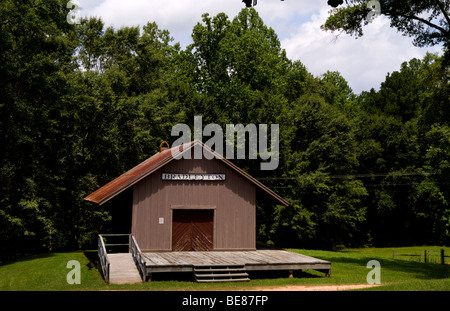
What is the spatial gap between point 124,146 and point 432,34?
25.1 metres

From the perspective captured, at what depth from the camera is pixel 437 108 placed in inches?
1025

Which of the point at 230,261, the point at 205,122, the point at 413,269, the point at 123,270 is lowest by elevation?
the point at 413,269

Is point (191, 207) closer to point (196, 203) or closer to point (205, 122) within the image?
point (196, 203)

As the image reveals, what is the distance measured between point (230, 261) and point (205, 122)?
25.9m

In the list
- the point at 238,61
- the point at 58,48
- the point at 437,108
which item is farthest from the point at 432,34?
the point at 238,61

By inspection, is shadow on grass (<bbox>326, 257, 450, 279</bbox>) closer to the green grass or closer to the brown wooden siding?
the green grass

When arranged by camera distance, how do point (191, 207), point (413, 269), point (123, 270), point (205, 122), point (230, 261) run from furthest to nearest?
point (205, 122)
point (413, 269)
point (191, 207)
point (230, 261)
point (123, 270)

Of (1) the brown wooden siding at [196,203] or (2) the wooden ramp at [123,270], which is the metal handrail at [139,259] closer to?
(2) the wooden ramp at [123,270]

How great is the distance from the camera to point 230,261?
20266 millimetres

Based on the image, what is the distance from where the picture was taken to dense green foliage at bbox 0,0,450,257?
2953cm

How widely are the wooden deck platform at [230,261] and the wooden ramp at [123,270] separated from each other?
668 millimetres

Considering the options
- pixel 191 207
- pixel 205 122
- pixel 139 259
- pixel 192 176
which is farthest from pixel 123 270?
pixel 205 122

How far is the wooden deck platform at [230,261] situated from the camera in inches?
737

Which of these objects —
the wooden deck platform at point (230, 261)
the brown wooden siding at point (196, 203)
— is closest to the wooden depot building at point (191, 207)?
the brown wooden siding at point (196, 203)
